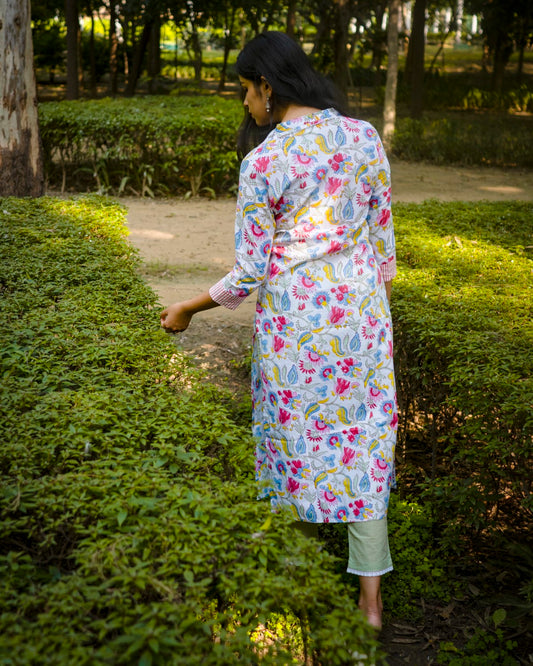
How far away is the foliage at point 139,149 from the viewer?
962 centimetres

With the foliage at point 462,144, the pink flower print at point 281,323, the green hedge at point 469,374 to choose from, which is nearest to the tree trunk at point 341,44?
the foliage at point 462,144

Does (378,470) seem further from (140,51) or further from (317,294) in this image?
(140,51)

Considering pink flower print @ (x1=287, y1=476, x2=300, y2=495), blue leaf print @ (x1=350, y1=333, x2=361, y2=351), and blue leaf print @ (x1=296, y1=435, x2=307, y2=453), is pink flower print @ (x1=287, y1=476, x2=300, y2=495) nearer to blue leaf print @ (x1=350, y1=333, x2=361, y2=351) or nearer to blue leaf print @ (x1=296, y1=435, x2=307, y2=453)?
blue leaf print @ (x1=296, y1=435, x2=307, y2=453)

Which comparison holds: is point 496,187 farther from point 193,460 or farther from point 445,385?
point 193,460

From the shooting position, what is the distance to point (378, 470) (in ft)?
7.55

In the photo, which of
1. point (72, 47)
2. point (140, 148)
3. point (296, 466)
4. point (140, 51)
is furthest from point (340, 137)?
point (140, 51)

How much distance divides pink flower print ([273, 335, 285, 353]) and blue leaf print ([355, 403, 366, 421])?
313 mm

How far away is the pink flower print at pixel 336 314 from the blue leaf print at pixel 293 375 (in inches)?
7.5

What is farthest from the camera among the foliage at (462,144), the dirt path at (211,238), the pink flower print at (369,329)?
the foliage at (462,144)

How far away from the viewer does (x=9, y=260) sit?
3.62 metres

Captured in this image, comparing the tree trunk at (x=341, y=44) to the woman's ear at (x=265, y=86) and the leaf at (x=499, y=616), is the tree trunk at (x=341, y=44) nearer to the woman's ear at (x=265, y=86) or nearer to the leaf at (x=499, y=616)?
the woman's ear at (x=265, y=86)

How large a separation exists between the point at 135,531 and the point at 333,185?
1212 millimetres

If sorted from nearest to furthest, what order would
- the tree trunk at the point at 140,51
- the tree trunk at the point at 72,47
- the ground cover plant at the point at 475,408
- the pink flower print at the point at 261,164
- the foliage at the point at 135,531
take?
the foliage at the point at 135,531
the pink flower print at the point at 261,164
the ground cover plant at the point at 475,408
the tree trunk at the point at 72,47
the tree trunk at the point at 140,51

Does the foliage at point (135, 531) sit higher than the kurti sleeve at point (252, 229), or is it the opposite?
the kurti sleeve at point (252, 229)
